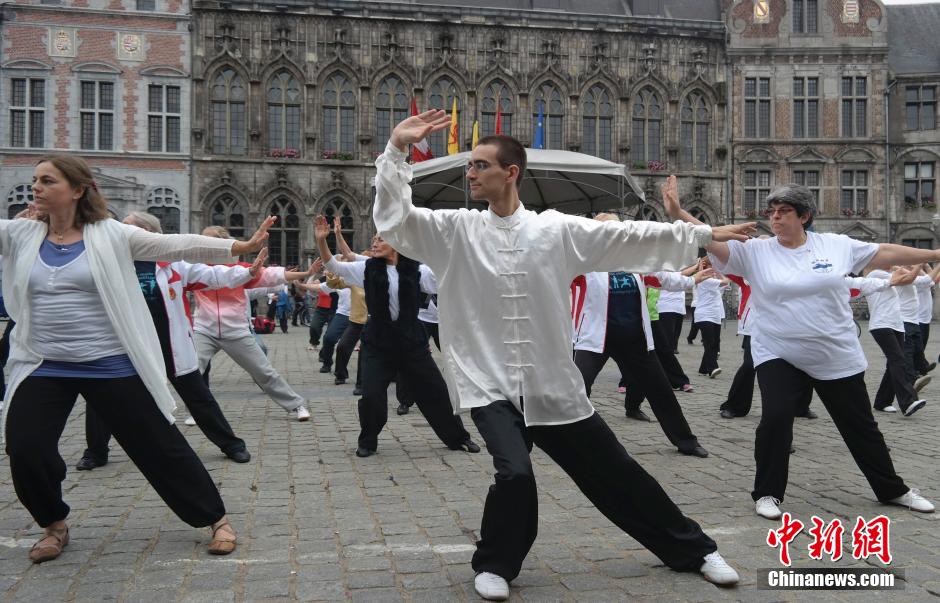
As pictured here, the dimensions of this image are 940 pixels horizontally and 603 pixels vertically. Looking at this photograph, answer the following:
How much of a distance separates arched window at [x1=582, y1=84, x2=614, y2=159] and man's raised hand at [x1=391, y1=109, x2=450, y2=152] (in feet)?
109

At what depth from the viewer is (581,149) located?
35.9 meters

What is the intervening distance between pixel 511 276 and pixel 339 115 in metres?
31.9

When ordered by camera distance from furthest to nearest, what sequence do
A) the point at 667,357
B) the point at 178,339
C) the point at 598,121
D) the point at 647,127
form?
the point at 647,127 < the point at 598,121 < the point at 667,357 < the point at 178,339

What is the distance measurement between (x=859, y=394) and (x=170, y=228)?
31244mm

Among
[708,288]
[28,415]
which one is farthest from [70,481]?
[708,288]

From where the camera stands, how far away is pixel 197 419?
671 centimetres

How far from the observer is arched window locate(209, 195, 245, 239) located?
33312mm

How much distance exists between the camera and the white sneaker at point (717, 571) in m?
3.76

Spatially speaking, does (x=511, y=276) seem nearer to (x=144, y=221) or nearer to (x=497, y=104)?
(x=144, y=221)

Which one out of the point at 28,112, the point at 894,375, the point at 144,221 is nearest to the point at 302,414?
the point at 144,221

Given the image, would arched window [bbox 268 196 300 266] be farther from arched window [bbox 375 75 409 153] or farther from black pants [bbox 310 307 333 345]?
black pants [bbox 310 307 333 345]

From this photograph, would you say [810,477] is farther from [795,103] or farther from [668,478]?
[795,103]

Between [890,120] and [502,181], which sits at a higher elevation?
[890,120]

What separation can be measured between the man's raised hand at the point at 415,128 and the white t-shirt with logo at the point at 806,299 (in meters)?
2.03
